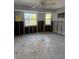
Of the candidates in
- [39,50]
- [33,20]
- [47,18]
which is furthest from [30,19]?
[39,50]

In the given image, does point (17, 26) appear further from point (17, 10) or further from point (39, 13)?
point (39, 13)

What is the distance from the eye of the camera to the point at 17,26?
1068 cm

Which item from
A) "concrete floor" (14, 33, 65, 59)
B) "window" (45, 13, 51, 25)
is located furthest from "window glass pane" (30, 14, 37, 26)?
"concrete floor" (14, 33, 65, 59)

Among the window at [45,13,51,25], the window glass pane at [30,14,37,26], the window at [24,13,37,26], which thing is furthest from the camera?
the window at [45,13,51,25]

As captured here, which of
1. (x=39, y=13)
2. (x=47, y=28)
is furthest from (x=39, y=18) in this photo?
(x=47, y=28)

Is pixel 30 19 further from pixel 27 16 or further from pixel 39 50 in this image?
pixel 39 50

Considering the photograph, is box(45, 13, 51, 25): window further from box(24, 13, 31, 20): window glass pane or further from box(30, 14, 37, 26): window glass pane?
box(24, 13, 31, 20): window glass pane

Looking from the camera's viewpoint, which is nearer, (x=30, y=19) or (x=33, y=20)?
(x=30, y=19)

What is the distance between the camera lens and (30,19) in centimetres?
1177

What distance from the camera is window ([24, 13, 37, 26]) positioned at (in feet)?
37.5

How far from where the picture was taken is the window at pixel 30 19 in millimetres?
11422

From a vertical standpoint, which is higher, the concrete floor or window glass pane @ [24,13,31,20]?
window glass pane @ [24,13,31,20]

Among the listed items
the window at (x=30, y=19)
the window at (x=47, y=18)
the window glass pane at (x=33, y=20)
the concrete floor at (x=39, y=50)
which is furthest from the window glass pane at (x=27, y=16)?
the concrete floor at (x=39, y=50)
